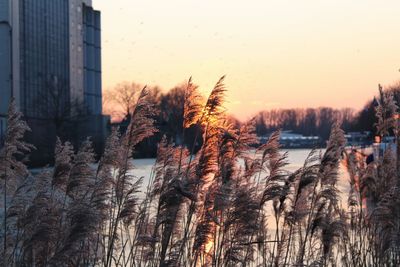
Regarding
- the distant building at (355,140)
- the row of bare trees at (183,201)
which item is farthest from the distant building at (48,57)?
the row of bare trees at (183,201)

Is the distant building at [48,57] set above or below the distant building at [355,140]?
above

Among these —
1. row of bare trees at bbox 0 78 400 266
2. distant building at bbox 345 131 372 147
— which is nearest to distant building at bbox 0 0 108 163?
distant building at bbox 345 131 372 147

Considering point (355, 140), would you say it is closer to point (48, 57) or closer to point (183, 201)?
point (183, 201)

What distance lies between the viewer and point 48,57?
251 feet

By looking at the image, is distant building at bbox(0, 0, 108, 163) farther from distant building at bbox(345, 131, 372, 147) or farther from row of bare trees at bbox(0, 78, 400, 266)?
row of bare trees at bbox(0, 78, 400, 266)

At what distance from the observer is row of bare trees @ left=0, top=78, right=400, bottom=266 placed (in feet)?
19.2

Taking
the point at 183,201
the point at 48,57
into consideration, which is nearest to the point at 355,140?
the point at 183,201

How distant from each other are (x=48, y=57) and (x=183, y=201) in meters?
74.3

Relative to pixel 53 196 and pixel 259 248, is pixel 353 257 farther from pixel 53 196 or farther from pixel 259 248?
pixel 53 196

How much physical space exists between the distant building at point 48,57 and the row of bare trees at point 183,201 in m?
42.2

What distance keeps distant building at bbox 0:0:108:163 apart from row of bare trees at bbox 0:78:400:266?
138ft

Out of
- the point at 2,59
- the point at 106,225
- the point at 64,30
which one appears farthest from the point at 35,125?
the point at 106,225

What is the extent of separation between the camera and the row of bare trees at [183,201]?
5.86 m

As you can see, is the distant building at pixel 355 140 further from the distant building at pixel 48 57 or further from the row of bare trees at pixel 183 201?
the distant building at pixel 48 57
